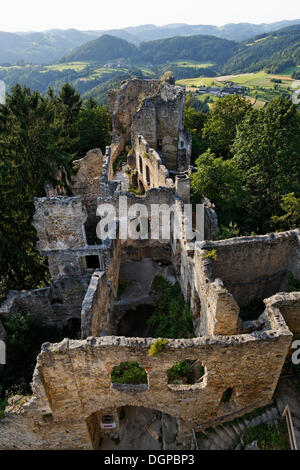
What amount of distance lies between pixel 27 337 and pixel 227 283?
1142 cm

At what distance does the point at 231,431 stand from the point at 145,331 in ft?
25.3

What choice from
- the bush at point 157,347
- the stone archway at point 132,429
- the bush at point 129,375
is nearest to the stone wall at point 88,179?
the bush at point 129,375

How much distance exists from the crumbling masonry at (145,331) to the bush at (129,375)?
2.65 feet

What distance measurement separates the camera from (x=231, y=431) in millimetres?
12359

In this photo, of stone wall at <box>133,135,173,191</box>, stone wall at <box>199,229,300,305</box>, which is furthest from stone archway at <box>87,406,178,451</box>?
stone wall at <box>133,135,173,191</box>

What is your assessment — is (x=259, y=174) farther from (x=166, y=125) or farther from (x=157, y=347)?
(x=157, y=347)

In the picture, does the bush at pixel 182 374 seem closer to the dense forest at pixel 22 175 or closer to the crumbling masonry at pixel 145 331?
the crumbling masonry at pixel 145 331

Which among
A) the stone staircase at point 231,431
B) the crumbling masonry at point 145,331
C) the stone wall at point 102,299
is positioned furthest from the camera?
the stone wall at point 102,299

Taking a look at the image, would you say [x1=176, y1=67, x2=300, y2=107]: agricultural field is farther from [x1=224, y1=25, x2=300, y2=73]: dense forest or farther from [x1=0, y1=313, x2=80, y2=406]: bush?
[x1=0, y1=313, x2=80, y2=406]: bush

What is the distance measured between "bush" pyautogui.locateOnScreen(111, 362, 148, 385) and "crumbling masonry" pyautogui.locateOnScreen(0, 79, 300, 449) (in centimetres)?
81

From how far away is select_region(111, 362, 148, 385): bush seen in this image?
12898 mm

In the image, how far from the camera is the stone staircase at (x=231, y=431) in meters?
12.1

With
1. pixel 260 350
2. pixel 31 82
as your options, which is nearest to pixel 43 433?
pixel 260 350
